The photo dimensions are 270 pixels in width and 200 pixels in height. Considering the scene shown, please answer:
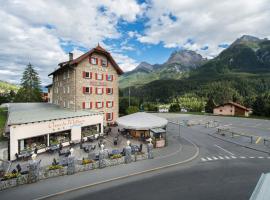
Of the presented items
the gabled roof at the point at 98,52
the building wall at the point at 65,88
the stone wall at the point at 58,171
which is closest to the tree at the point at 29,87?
the building wall at the point at 65,88

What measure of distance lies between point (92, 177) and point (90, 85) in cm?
2159

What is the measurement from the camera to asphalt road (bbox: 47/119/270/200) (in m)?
12.2

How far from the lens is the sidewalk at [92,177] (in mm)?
12484

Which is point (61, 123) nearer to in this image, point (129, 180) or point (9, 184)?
point (9, 184)

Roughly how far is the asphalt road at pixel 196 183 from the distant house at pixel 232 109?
2199 inches

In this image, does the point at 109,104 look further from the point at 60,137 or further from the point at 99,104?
the point at 60,137

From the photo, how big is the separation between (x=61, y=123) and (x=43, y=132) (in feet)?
8.56

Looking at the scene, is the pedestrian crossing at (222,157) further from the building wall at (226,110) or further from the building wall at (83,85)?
the building wall at (226,110)

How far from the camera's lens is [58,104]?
41312 mm

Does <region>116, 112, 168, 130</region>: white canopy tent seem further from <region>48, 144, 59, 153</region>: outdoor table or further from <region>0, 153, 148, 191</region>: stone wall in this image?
<region>48, 144, 59, 153</region>: outdoor table

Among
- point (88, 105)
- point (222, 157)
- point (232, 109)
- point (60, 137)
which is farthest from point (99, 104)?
point (232, 109)

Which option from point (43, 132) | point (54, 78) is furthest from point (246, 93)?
point (43, 132)

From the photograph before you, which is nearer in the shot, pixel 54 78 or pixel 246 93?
pixel 54 78

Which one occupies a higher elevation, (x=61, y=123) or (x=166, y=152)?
(x=61, y=123)
